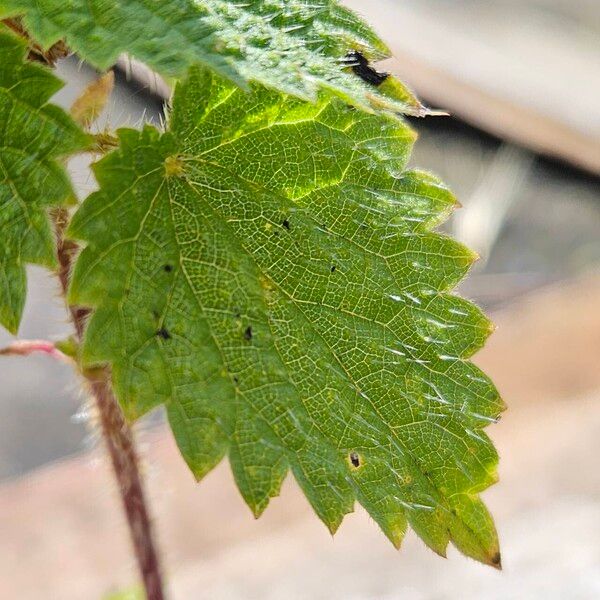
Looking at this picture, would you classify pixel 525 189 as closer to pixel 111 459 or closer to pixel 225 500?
pixel 225 500

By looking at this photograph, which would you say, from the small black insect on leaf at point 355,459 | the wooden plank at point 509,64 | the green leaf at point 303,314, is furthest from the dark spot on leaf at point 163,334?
the wooden plank at point 509,64

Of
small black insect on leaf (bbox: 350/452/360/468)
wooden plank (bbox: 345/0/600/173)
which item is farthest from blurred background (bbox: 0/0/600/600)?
small black insect on leaf (bbox: 350/452/360/468)

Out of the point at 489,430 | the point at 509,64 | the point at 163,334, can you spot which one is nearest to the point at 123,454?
the point at 163,334

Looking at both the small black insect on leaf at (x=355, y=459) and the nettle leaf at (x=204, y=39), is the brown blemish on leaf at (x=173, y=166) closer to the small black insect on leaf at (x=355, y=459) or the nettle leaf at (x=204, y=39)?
the nettle leaf at (x=204, y=39)

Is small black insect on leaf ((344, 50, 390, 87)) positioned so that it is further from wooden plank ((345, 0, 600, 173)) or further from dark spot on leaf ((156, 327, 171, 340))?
wooden plank ((345, 0, 600, 173))

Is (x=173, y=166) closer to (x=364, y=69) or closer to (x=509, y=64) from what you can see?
(x=364, y=69)

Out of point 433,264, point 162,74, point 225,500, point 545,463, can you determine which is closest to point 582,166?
point 545,463
